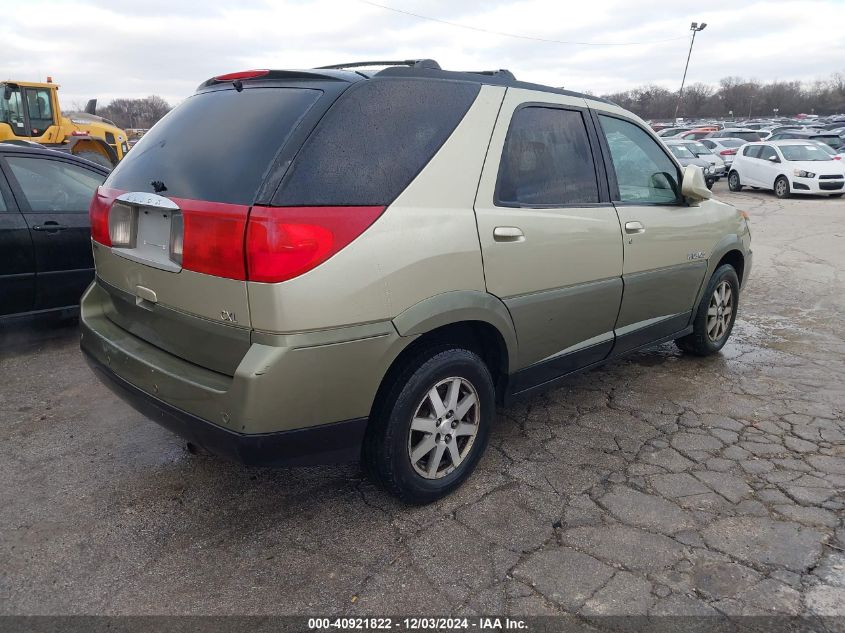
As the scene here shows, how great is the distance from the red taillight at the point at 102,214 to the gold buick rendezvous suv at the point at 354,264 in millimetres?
15

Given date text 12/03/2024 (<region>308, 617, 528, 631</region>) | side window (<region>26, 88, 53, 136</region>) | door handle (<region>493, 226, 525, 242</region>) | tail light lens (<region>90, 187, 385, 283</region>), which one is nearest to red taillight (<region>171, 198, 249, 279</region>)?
tail light lens (<region>90, 187, 385, 283</region>)

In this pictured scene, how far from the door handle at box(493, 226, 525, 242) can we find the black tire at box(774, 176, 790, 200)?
1770cm

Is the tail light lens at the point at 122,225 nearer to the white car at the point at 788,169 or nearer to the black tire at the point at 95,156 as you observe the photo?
the black tire at the point at 95,156

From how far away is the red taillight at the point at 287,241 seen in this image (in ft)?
7.25

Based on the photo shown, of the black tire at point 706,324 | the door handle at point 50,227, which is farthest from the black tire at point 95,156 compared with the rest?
the black tire at point 706,324

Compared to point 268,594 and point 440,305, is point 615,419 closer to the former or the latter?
point 440,305

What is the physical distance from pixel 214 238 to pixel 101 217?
97 centimetres

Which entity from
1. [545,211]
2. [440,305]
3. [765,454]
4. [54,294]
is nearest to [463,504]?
[440,305]

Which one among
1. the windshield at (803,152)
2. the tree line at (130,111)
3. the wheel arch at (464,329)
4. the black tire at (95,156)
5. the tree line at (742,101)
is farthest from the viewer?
the tree line at (742,101)

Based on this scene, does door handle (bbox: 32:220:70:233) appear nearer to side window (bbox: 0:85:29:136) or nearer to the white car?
side window (bbox: 0:85:29:136)

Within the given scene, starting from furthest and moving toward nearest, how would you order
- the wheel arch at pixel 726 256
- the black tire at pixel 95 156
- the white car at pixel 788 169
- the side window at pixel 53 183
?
the white car at pixel 788 169, the black tire at pixel 95 156, the side window at pixel 53 183, the wheel arch at pixel 726 256

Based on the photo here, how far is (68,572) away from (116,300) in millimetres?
1159

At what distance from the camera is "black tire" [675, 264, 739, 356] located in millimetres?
4609

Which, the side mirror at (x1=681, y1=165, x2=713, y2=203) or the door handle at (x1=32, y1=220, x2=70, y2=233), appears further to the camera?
the door handle at (x1=32, y1=220, x2=70, y2=233)
